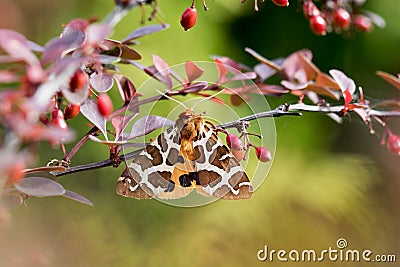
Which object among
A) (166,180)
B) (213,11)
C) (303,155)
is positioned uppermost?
(213,11)

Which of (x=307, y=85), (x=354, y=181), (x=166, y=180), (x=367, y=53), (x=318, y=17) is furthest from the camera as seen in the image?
(x=367, y=53)

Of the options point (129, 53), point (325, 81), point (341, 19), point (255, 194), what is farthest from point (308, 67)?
point (255, 194)

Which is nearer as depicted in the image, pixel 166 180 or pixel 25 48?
pixel 25 48

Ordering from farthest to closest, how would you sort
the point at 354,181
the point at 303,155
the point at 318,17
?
the point at 303,155 < the point at 354,181 < the point at 318,17

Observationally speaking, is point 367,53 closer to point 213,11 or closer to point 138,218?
point 213,11

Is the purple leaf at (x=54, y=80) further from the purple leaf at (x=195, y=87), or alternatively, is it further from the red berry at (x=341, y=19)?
the red berry at (x=341, y=19)

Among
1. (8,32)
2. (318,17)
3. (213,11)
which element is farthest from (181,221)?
(8,32)

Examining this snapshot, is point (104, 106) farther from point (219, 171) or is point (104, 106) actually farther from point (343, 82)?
point (343, 82)
